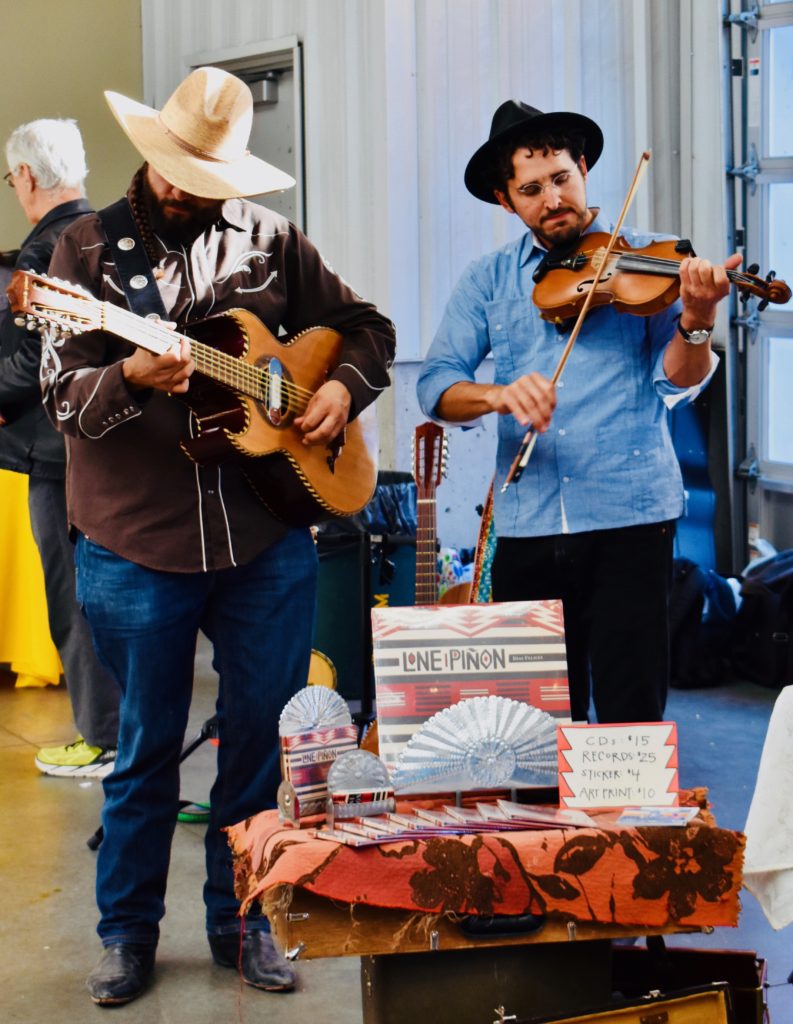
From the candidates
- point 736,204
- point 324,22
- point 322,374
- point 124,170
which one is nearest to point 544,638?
point 322,374

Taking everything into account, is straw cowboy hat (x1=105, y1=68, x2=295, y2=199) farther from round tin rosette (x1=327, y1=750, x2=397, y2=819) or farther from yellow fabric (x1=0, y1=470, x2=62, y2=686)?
yellow fabric (x1=0, y1=470, x2=62, y2=686)

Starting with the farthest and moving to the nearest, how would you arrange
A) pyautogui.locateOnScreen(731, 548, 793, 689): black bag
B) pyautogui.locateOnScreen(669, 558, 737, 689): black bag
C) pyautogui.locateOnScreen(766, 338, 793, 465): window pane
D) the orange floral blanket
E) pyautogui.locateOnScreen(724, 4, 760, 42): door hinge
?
pyautogui.locateOnScreen(766, 338, 793, 465): window pane < pyautogui.locateOnScreen(724, 4, 760, 42): door hinge < pyautogui.locateOnScreen(669, 558, 737, 689): black bag < pyautogui.locateOnScreen(731, 548, 793, 689): black bag < the orange floral blanket

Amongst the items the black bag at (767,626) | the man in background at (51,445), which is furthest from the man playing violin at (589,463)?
the black bag at (767,626)

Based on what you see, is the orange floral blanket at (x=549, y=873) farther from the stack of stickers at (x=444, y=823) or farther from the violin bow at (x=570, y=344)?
the violin bow at (x=570, y=344)

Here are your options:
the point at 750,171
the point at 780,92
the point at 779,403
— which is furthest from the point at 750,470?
the point at 780,92

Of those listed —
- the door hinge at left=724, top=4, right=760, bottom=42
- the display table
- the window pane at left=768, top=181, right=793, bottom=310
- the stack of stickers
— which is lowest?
the display table

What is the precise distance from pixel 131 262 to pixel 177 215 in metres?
0.12

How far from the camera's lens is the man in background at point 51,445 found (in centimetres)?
374

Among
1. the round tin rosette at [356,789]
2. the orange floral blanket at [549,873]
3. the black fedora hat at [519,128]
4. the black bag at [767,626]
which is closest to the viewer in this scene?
the orange floral blanket at [549,873]

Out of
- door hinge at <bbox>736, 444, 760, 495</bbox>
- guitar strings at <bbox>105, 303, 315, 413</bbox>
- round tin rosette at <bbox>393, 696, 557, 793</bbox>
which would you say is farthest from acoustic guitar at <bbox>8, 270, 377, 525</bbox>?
door hinge at <bbox>736, 444, 760, 495</bbox>

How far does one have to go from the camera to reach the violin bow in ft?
8.02

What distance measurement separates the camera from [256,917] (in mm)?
2674

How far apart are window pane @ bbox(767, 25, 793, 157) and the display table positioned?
427 cm

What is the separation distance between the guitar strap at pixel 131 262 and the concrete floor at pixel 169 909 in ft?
4.03
